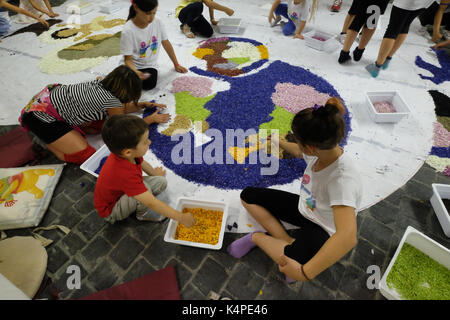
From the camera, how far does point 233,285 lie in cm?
149

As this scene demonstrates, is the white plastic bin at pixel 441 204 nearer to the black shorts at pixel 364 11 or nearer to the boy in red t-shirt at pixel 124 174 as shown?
the boy in red t-shirt at pixel 124 174

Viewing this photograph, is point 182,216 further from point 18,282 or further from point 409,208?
point 409,208

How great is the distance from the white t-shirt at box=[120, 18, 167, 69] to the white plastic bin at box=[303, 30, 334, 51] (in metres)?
2.06

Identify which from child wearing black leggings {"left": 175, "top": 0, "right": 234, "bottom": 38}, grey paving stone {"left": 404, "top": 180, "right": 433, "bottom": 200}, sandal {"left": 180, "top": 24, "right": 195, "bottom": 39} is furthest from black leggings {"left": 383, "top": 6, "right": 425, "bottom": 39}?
sandal {"left": 180, "top": 24, "right": 195, "bottom": 39}

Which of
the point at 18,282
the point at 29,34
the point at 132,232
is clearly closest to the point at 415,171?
the point at 132,232

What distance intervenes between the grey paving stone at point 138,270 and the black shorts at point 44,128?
4.16ft

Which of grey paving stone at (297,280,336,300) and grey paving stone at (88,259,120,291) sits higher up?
grey paving stone at (297,280,336,300)

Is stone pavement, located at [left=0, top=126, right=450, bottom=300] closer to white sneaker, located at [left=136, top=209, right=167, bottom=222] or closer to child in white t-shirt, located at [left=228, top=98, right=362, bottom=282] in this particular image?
white sneaker, located at [left=136, top=209, right=167, bottom=222]

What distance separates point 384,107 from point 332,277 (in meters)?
1.95

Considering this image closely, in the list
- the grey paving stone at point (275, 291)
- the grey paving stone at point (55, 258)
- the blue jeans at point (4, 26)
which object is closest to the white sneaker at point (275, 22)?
the grey paving stone at point (275, 291)

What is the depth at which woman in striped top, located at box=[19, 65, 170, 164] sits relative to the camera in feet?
6.24

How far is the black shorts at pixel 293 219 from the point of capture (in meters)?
1.32

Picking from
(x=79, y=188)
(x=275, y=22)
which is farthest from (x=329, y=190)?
(x=275, y=22)

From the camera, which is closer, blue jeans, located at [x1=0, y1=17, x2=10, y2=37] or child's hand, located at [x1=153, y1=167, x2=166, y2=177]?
child's hand, located at [x1=153, y1=167, x2=166, y2=177]
